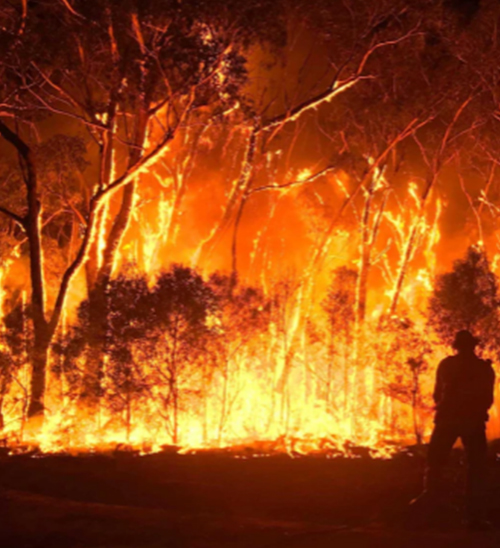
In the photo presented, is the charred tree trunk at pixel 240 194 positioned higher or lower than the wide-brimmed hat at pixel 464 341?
higher

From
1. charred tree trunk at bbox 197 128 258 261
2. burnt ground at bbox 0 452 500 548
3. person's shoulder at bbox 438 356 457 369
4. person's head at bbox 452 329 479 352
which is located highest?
charred tree trunk at bbox 197 128 258 261

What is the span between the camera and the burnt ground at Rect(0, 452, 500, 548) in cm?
691

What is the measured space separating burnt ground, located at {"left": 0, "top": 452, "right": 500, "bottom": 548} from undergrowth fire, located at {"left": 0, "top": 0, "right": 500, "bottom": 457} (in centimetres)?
191

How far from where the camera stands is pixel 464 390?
7547 mm

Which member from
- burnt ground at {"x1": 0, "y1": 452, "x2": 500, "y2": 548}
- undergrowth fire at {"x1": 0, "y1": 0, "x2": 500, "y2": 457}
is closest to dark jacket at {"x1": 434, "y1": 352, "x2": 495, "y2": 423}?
burnt ground at {"x1": 0, "y1": 452, "x2": 500, "y2": 548}

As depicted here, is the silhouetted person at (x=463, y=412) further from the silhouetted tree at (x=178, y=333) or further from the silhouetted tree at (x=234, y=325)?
the silhouetted tree at (x=234, y=325)

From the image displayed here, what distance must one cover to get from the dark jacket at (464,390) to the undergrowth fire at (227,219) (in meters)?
4.87

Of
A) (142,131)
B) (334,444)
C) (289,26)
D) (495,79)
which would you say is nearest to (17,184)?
(142,131)

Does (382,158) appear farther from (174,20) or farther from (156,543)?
(156,543)

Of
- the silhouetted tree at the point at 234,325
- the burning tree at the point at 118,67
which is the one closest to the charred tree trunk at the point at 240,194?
the burning tree at the point at 118,67

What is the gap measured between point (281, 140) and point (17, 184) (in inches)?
334

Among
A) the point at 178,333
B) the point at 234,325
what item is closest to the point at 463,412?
the point at 178,333

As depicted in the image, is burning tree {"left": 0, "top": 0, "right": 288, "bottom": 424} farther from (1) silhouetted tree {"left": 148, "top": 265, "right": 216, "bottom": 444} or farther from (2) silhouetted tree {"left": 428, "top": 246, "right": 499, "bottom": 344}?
(2) silhouetted tree {"left": 428, "top": 246, "right": 499, "bottom": 344}

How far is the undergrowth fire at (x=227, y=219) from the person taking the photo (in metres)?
13.0
